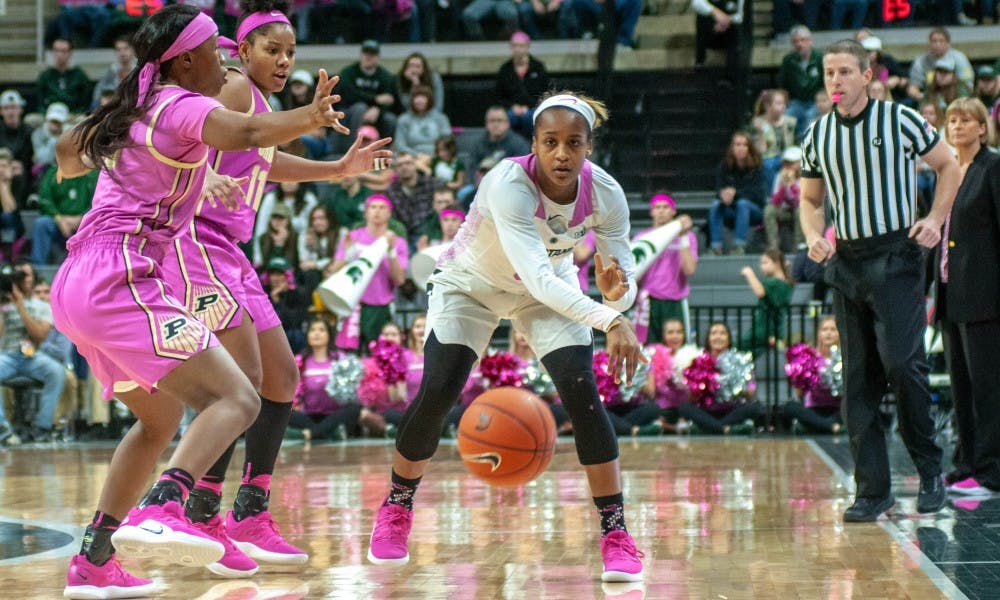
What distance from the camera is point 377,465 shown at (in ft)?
33.6

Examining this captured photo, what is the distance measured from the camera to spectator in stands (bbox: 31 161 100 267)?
15562mm

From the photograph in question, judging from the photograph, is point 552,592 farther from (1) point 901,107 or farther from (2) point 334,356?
(2) point 334,356

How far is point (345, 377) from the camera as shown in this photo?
41.2 feet

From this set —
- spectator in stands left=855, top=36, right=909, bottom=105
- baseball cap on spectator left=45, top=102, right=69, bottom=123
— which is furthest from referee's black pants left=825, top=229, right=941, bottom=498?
baseball cap on spectator left=45, top=102, right=69, bottom=123

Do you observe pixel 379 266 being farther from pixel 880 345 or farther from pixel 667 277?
pixel 880 345

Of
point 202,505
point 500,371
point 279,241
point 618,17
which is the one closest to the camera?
point 202,505

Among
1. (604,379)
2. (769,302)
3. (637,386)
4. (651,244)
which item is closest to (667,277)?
(651,244)

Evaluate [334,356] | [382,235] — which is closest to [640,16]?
[382,235]

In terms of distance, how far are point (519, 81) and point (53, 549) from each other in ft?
36.6

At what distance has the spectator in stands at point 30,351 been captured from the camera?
42.4 ft

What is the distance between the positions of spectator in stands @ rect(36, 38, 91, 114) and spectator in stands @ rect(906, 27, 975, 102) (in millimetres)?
9937

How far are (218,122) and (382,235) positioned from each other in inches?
350

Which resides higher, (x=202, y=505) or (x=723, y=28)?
(x=723, y=28)

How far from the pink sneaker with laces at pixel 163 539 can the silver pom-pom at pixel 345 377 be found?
789cm
